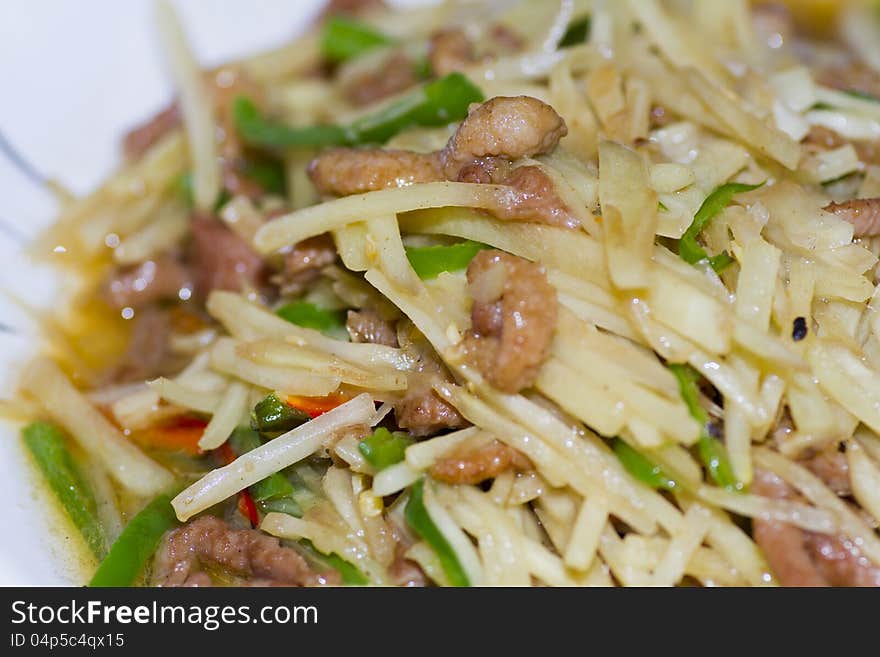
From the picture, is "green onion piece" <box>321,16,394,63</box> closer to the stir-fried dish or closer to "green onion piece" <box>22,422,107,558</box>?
the stir-fried dish

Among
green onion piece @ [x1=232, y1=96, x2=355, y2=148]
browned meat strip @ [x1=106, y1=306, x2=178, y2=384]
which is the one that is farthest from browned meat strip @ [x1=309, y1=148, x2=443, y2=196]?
browned meat strip @ [x1=106, y1=306, x2=178, y2=384]

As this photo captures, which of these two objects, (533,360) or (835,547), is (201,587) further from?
(835,547)

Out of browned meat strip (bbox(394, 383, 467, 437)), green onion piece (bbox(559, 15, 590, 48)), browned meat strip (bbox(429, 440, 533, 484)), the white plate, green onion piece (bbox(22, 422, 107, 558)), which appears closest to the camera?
browned meat strip (bbox(429, 440, 533, 484))

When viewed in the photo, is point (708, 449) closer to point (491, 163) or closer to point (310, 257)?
point (491, 163)

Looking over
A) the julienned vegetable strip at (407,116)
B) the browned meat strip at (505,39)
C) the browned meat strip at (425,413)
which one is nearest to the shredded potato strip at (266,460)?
the browned meat strip at (425,413)

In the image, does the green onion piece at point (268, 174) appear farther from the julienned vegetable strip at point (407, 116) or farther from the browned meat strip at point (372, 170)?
the browned meat strip at point (372, 170)
